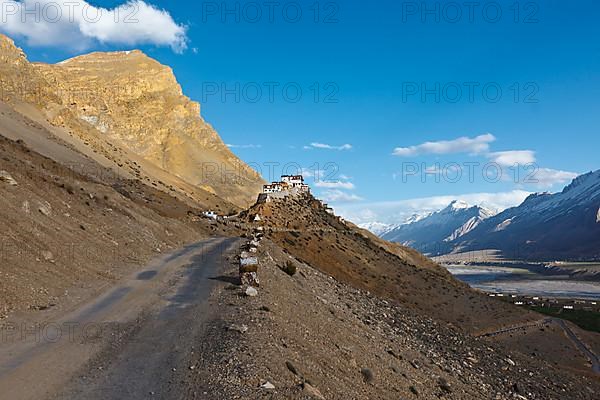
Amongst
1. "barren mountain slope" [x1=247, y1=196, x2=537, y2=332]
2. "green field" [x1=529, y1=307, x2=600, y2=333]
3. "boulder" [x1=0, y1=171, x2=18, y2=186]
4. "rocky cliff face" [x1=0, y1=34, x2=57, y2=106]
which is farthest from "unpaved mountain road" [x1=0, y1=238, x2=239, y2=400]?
"rocky cliff face" [x1=0, y1=34, x2=57, y2=106]

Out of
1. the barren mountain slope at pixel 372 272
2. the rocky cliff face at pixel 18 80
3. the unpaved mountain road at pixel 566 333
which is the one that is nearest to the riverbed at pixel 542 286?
the unpaved mountain road at pixel 566 333

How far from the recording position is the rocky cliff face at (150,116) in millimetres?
127938

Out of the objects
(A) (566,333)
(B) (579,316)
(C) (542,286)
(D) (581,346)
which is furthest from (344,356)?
(C) (542,286)

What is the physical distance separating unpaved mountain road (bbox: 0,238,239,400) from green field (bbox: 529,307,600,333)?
66.3 m

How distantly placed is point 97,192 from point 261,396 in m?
34.4

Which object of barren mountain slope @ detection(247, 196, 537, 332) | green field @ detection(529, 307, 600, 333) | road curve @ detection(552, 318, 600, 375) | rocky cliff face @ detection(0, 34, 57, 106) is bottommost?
green field @ detection(529, 307, 600, 333)

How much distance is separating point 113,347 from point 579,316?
3142 inches

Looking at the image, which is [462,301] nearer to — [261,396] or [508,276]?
[261,396]

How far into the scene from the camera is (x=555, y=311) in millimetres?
76562

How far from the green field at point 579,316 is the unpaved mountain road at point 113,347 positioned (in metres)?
66.3

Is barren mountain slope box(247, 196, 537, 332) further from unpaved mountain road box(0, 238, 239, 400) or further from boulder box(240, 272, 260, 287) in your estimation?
unpaved mountain road box(0, 238, 239, 400)

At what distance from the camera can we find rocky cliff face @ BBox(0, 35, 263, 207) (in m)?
128

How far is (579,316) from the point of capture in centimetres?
7169

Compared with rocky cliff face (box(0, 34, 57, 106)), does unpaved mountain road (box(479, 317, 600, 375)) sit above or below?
below
